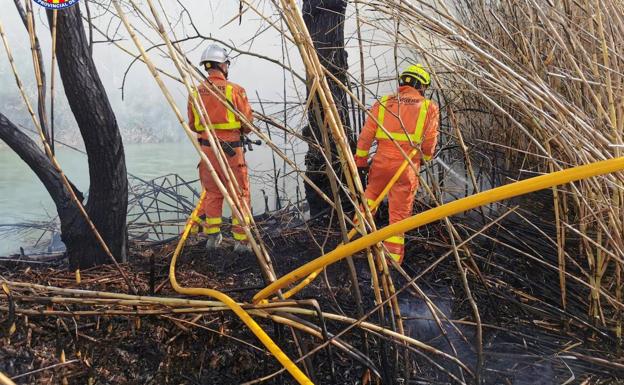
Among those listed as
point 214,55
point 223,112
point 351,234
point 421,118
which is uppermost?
point 214,55

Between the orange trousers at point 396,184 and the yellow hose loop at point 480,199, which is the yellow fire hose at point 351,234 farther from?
the orange trousers at point 396,184

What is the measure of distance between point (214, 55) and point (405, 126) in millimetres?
1874

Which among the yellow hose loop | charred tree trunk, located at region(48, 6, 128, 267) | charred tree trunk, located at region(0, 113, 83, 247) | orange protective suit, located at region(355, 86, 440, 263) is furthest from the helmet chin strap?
the yellow hose loop

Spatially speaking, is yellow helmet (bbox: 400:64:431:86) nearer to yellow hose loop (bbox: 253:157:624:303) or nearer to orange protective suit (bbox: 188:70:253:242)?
orange protective suit (bbox: 188:70:253:242)

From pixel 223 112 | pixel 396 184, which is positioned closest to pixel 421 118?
pixel 396 184

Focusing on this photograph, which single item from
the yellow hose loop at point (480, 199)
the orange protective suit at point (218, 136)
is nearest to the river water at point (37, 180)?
the orange protective suit at point (218, 136)

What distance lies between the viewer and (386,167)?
3723 millimetres

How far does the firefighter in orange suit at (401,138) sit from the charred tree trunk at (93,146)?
2.04 m

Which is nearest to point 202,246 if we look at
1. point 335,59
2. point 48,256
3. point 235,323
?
point 48,256

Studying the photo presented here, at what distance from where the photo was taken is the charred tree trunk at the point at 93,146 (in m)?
3.00

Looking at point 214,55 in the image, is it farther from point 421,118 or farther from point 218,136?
point 421,118

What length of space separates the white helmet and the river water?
1.19 metres

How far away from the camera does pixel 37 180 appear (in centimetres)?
866

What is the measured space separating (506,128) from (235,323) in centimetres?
321
